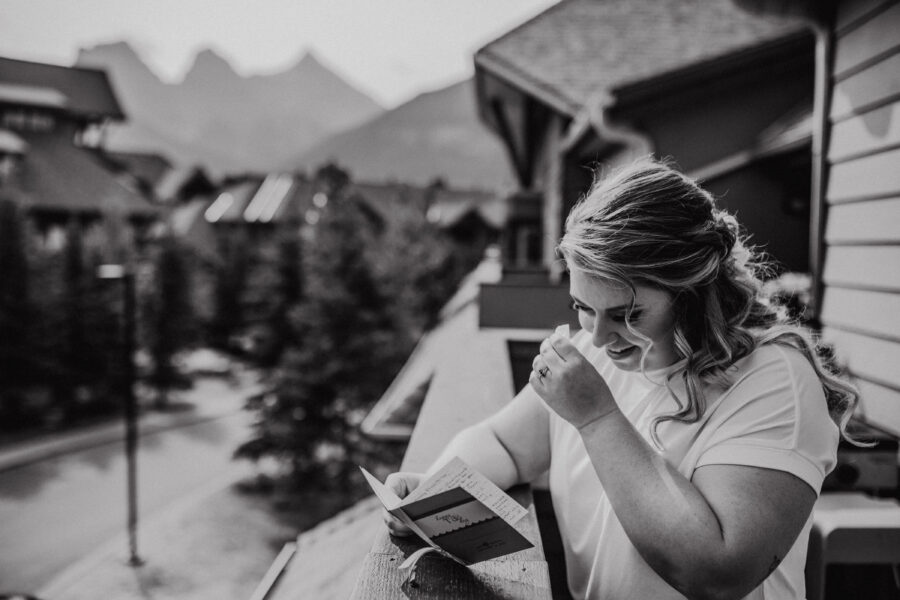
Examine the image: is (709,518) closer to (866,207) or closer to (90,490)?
(866,207)

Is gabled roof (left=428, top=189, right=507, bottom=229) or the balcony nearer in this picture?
the balcony

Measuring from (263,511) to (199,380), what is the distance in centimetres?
1140

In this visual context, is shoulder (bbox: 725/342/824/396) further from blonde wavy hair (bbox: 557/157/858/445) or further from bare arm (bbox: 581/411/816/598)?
bare arm (bbox: 581/411/816/598)

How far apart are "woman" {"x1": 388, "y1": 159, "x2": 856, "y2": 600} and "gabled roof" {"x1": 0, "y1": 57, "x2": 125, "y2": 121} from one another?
29.6 m

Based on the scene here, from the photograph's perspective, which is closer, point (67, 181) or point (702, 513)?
point (702, 513)

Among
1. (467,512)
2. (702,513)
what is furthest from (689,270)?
(467,512)

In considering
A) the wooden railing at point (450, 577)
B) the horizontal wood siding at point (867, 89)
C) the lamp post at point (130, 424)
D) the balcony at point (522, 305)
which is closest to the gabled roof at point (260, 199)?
the lamp post at point (130, 424)

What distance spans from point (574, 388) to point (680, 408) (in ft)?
0.77

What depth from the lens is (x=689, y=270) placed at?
1.32 metres

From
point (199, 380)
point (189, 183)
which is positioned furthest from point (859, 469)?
point (189, 183)

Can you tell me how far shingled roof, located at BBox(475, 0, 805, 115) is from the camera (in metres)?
7.77

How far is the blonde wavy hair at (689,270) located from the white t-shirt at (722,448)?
0.13ft

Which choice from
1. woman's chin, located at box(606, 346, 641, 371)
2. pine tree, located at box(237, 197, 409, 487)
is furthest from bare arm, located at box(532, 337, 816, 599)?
pine tree, located at box(237, 197, 409, 487)

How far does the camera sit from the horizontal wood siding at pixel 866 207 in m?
2.75
